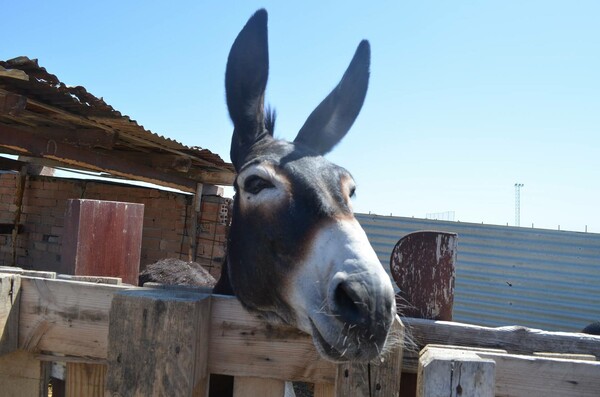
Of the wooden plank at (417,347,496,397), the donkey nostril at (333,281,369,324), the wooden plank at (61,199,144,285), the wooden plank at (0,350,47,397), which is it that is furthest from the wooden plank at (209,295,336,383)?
the wooden plank at (61,199,144,285)

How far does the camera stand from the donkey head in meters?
1.33

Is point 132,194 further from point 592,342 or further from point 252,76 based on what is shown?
point 592,342

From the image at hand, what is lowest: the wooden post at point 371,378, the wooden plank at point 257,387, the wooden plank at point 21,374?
the wooden plank at point 21,374

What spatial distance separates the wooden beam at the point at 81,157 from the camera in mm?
5297

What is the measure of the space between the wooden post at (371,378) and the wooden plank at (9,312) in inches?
45.0

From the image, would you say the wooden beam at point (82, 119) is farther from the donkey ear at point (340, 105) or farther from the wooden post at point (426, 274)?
the wooden post at point (426, 274)

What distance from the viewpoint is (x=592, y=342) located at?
1528 millimetres

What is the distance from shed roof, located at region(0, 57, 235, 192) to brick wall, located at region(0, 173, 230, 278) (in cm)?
50

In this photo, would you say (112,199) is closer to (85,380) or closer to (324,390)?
(85,380)

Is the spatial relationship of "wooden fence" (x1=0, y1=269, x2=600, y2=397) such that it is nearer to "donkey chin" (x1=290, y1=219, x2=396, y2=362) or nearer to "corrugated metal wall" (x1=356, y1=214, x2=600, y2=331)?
"donkey chin" (x1=290, y1=219, x2=396, y2=362)

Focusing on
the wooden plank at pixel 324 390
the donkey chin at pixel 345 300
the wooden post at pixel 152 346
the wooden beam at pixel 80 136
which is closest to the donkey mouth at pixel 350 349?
the donkey chin at pixel 345 300

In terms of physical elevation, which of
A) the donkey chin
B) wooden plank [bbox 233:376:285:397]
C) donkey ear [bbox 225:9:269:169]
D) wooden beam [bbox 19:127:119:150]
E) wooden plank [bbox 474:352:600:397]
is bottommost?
wooden plank [bbox 233:376:285:397]

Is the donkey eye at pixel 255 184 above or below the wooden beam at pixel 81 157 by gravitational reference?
below

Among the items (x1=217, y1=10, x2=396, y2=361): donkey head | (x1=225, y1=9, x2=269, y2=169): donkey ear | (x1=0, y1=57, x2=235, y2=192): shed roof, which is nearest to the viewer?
(x1=217, y1=10, x2=396, y2=361): donkey head
